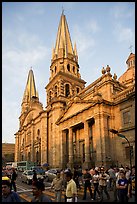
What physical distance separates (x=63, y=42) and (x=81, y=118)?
25199 millimetres

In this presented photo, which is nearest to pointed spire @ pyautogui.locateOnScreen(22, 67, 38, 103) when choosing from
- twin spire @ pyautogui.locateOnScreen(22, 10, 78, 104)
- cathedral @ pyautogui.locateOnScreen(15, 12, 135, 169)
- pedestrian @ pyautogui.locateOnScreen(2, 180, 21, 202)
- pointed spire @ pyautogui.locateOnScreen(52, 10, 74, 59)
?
cathedral @ pyautogui.locateOnScreen(15, 12, 135, 169)

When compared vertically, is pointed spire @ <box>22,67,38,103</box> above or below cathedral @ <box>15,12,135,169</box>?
above

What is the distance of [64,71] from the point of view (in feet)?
147

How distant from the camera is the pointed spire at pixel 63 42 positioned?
155 ft

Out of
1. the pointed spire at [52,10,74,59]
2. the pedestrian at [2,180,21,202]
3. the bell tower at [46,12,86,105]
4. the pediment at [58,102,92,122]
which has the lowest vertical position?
the pedestrian at [2,180,21,202]

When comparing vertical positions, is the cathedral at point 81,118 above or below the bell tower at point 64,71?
below

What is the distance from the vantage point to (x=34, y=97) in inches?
2822

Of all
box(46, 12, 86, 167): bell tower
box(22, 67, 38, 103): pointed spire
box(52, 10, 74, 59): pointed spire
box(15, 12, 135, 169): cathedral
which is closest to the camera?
box(15, 12, 135, 169): cathedral

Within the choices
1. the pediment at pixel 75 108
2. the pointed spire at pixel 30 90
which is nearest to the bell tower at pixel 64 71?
the pediment at pixel 75 108

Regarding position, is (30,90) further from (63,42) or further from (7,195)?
(7,195)

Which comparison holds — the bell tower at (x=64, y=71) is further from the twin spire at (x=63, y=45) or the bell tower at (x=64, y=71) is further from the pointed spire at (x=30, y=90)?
the pointed spire at (x=30, y=90)

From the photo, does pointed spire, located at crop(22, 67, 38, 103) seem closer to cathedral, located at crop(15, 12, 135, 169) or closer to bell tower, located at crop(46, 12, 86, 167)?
cathedral, located at crop(15, 12, 135, 169)

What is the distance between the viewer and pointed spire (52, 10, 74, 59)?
155ft

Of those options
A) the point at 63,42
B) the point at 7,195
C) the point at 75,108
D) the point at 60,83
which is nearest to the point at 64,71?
the point at 60,83
